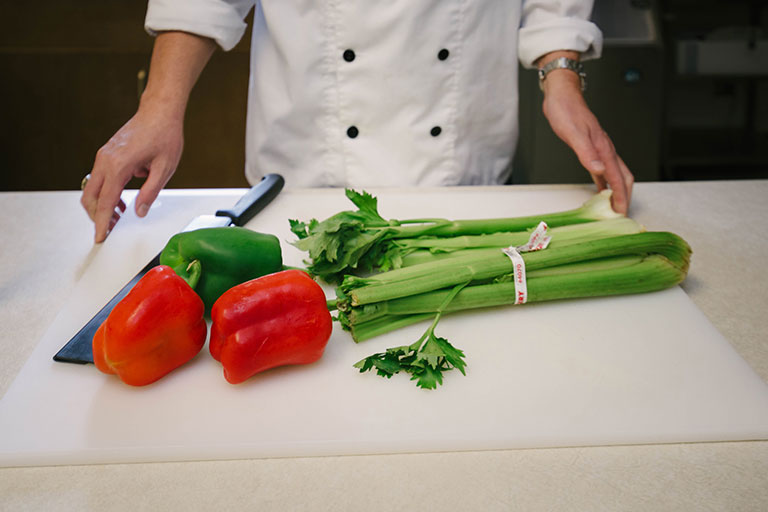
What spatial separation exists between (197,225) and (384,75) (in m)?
0.51

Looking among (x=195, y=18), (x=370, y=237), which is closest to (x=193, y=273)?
(x=370, y=237)

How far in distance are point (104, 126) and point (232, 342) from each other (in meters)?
2.70

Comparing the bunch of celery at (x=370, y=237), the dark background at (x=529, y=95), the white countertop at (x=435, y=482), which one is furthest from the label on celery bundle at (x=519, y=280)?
the dark background at (x=529, y=95)

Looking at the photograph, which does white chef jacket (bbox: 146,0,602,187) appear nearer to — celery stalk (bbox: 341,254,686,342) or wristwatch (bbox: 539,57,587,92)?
wristwatch (bbox: 539,57,587,92)

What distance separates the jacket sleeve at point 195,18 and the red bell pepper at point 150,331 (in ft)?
2.30

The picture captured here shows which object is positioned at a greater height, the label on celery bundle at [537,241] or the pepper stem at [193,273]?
the pepper stem at [193,273]

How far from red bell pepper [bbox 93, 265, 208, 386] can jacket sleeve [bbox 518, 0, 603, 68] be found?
938 mm

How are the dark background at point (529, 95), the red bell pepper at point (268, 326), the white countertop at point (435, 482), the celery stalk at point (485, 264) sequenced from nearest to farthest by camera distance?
the white countertop at point (435, 482) < the red bell pepper at point (268, 326) < the celery stalk at point (485, 264) < the dark background at point (529, 95)

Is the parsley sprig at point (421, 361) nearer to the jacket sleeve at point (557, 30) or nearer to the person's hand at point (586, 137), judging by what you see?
the person's hand at point (586, 137)

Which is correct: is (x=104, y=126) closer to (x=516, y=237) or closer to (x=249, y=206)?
(x=249, y=206)

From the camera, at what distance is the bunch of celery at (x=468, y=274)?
2.64ft

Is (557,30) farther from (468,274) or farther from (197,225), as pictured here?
(197,225)

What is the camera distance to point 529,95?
2.84 meters

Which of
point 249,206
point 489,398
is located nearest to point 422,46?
point 249,206
